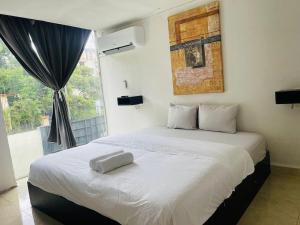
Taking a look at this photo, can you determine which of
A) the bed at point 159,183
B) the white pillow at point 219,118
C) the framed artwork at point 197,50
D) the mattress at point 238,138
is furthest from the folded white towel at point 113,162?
the framed artwork at point 197,50

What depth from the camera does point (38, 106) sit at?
3.96m

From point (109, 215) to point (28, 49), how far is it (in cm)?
309

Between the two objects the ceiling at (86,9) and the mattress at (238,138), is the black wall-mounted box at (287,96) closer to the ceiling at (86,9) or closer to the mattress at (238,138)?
the mattress at (238,138)

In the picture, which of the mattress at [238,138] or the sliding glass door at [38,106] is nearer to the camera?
the mattress at [238,138]

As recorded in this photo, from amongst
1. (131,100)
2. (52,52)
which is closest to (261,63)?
(131,100)

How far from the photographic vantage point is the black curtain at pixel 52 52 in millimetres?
3535

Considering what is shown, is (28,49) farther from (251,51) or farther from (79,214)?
(251,51)

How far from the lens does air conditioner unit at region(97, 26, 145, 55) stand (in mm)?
3824

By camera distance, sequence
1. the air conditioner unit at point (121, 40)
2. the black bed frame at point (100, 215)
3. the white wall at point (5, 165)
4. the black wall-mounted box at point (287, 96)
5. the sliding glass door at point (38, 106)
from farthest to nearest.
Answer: the air conditioner unit at point (121, 40), the sliding glass door at point (38, 106), the white wall at point (5, 165), the black wall-mounted box at point (287, 96), the black bed frame at point (100, 215)

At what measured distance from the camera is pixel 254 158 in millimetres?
2500

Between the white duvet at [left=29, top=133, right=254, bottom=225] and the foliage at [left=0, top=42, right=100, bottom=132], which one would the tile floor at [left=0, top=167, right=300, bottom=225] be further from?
the foliage at [left=0, top=42, right=100, bottom=132]

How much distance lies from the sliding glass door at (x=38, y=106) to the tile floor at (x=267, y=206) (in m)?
0.98

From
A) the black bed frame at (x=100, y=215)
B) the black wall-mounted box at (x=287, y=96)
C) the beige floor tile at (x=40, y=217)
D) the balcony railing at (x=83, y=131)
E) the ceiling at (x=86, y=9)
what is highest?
the ceiling at (x=86, y=9)

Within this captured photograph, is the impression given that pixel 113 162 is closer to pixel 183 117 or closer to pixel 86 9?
pixel 183 117
